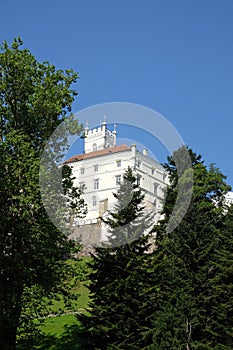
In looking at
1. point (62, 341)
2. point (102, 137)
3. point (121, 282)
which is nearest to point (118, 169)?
point (102, 137)

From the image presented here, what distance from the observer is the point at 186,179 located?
37.8 m

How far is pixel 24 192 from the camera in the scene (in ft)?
72.2

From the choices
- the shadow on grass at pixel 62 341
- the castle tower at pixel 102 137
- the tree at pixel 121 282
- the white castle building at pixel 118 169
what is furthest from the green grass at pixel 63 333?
the castle tower at pixel 102 137

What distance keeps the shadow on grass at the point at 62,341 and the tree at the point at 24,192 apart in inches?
202

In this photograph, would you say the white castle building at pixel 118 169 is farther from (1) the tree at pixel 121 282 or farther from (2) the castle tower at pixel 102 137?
(1) the tree at pixel 121 282

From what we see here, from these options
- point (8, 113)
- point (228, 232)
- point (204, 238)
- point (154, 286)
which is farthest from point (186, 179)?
point (8, 113)

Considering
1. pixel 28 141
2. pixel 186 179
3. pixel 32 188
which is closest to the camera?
pixel 32 188

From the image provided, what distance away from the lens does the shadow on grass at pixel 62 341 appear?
86.2ft

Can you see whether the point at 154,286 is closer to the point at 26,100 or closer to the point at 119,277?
the point at 119,277

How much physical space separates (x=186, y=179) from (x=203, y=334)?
16507 mm

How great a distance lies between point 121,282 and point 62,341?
21.4ft

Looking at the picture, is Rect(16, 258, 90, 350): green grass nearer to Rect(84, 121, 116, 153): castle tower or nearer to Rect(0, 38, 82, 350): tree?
Rect(0, 38, 82, 350): tree

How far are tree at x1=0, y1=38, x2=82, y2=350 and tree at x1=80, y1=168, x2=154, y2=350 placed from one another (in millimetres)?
2336

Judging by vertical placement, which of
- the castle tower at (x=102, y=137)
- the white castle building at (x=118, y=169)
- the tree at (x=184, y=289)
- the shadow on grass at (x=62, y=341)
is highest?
the castle tower at (x=102, y=137)
